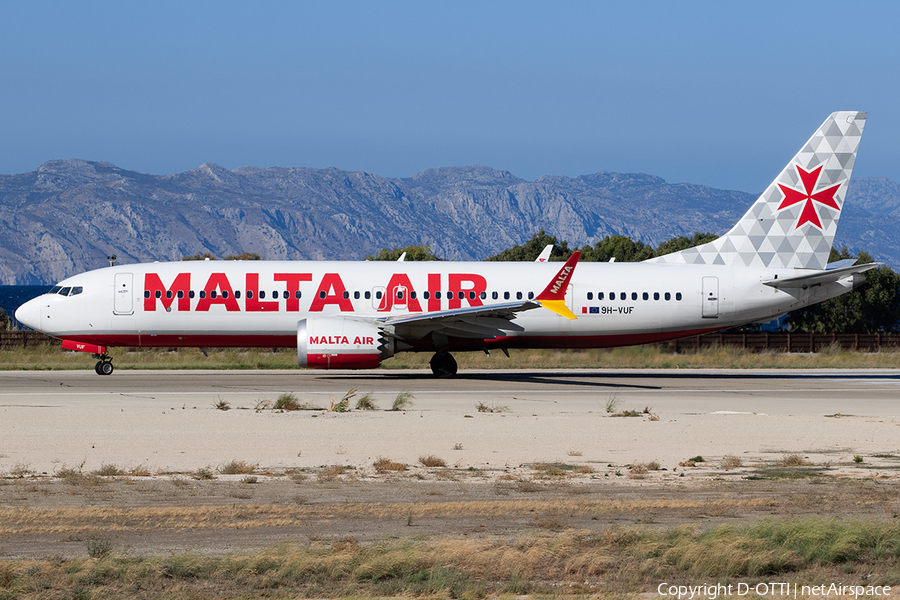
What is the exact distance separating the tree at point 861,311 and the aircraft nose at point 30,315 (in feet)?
177

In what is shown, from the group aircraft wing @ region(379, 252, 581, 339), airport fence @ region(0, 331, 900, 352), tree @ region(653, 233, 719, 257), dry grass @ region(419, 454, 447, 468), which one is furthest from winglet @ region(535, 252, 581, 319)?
tree @ region(653, 233, 719, 257)

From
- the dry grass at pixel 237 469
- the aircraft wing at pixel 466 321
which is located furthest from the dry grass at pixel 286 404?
the dry grass at pixel 237 469

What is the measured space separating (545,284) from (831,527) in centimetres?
2319

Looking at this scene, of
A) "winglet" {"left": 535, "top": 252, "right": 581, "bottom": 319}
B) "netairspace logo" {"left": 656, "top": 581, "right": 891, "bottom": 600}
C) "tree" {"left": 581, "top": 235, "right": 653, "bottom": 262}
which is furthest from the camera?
"tree" {"left": 581, "top": 235, "right": 653, "bottom": 262}

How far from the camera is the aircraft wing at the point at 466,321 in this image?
29.7m

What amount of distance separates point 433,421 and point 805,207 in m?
20.1

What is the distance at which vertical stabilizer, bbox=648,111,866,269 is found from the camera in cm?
3456

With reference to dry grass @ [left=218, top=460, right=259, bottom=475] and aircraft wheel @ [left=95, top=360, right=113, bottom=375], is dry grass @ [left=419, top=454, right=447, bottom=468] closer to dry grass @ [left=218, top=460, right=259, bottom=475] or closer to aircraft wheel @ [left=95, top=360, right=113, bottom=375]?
dry grass @ [left=218, top=460, right=259, bottom=475]

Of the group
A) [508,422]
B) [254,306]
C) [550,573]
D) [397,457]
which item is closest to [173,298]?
[254,306]

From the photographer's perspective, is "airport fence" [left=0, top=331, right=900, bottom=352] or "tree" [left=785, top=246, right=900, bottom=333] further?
"tree" [left=785, top=246, right=900, bottom=333]

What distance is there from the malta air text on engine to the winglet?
8.97 ft

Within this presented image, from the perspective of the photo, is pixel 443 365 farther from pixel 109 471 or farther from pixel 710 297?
pixel 109 471

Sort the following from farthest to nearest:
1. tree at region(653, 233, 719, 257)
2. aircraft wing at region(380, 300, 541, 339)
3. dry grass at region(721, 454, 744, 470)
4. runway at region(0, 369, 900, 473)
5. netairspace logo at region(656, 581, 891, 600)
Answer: tree at region(653, 233, 719, 257) → aircraft wing at region(380, 300, 541, 339) → runway at region(0, 369, 900, 473) → dry grass at region(721, 454, 744, 470) → netairspace logo at region(656, 581, 891, 600)

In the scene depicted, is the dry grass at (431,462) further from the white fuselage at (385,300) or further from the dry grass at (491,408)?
the white fuselage at (385,300)
